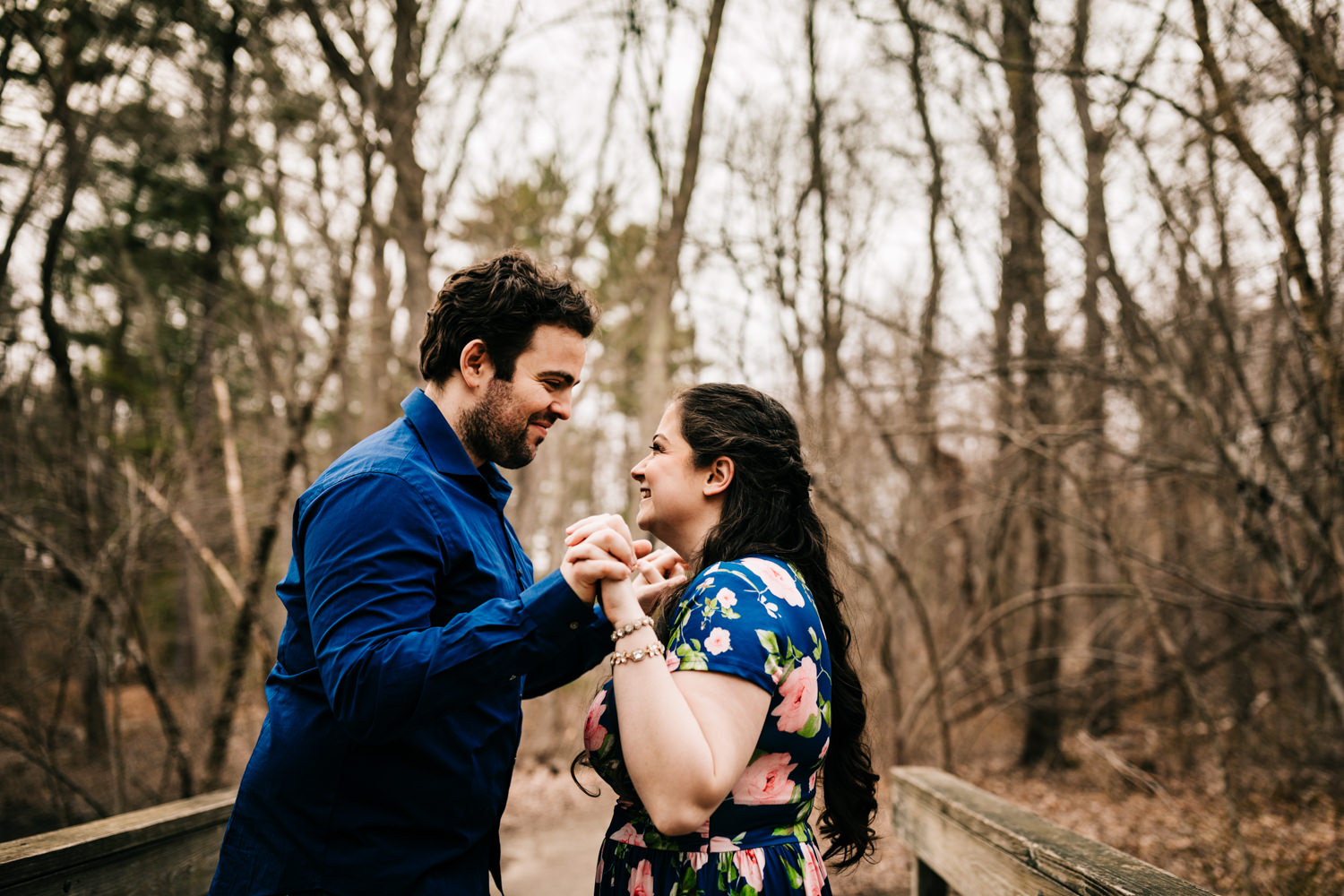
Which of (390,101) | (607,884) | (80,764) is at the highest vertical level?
(390,101)

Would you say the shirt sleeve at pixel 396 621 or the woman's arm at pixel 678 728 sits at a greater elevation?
the shirt sleeve at pixel 396 621

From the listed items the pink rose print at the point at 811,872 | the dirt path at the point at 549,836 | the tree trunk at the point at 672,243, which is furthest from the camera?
the tree trunk at the point at 672,243

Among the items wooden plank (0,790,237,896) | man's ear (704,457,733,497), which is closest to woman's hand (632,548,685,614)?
man's ear (704,457,733,497)

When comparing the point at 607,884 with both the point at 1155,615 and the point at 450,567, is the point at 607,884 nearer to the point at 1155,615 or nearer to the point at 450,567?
the point at 450,567

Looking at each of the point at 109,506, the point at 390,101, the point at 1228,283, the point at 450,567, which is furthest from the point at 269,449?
the point at 1228,283

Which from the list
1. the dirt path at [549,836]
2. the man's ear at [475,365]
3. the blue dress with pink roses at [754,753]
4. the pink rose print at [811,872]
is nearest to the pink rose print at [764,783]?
the blue dress with pink roses at [754,753]

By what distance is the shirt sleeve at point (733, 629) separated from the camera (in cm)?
151

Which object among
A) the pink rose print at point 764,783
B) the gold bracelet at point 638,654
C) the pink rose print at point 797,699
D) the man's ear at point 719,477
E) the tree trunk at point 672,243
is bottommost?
the pink rose print at point 764,783

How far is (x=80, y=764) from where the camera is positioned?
6309 mm

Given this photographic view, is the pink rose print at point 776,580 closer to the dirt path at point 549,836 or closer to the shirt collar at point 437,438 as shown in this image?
the shirt collar at point 437,438

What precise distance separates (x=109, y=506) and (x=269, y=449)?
2.00 meters

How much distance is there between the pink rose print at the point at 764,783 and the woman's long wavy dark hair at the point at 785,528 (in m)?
0.35

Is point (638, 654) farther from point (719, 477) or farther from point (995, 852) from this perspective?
point (995, 852)

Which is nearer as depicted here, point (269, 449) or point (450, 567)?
point (450, 567)
